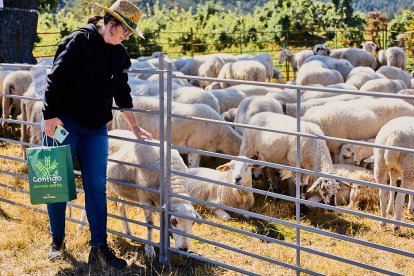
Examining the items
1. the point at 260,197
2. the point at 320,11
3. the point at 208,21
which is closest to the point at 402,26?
the point at 320,11

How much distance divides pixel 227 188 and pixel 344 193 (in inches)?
63.2

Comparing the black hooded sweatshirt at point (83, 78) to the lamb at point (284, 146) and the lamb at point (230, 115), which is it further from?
the lamb at point (230, 115)

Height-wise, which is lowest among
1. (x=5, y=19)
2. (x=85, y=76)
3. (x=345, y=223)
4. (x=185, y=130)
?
(x=345, y=223)

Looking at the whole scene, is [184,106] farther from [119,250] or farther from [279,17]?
[279,17]

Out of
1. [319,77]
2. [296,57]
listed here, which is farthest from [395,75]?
[296,57]

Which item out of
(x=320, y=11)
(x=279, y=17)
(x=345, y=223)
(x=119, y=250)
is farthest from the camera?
(x=320, y=11)

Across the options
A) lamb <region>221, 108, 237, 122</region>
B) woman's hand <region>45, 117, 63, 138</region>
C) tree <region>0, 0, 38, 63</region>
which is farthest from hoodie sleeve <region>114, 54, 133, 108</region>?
tree <region>0, 0, 38, 63</region>

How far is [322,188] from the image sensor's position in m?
8.05

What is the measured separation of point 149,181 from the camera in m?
5.85

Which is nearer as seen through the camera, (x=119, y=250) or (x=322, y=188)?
(x=119, y=250)

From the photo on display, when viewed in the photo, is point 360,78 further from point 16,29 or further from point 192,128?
point 16,29

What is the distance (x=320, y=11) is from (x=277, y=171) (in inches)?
1194

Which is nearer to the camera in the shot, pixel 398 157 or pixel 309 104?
pixel 398 157

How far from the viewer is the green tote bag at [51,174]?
482cm
